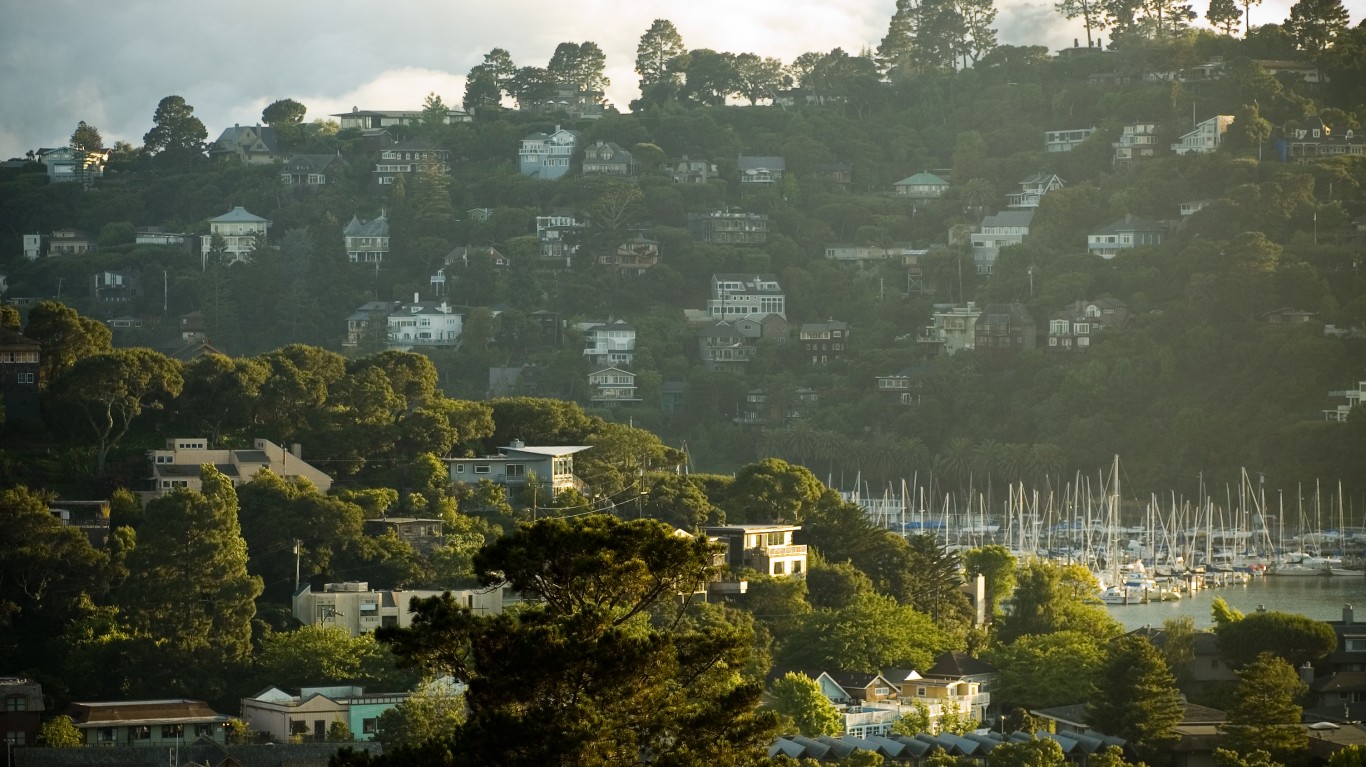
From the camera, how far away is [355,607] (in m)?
38.7

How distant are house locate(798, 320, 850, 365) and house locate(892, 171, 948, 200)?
37.7ft

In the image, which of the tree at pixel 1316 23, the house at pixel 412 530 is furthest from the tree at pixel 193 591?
the tree at pixel 1316 23

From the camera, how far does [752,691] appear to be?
18594 mm

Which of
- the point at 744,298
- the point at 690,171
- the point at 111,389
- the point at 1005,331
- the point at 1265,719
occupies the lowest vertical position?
the point at 1265,719

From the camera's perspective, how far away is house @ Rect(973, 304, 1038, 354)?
79.4 m

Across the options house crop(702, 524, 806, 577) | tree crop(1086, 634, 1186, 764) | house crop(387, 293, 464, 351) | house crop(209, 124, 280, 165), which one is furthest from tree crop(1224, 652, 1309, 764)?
house crop(209, 124, 280, 165)

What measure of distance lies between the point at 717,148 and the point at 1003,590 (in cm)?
4704

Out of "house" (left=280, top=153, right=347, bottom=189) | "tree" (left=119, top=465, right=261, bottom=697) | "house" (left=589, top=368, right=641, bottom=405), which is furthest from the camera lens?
"house" (left=280, top=153, right=347, bottom=189)

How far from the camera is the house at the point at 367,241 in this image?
8731cm

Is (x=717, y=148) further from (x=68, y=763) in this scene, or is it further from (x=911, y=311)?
(x=68, y=763)

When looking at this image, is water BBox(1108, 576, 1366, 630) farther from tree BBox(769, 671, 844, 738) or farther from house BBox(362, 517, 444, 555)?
tree BBox(769, 671, 844, 738)

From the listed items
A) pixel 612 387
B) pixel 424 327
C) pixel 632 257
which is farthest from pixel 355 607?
pixel 632 257

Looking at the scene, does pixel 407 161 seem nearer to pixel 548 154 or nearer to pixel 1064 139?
pixel 548 154

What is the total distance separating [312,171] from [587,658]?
75.4 metres
